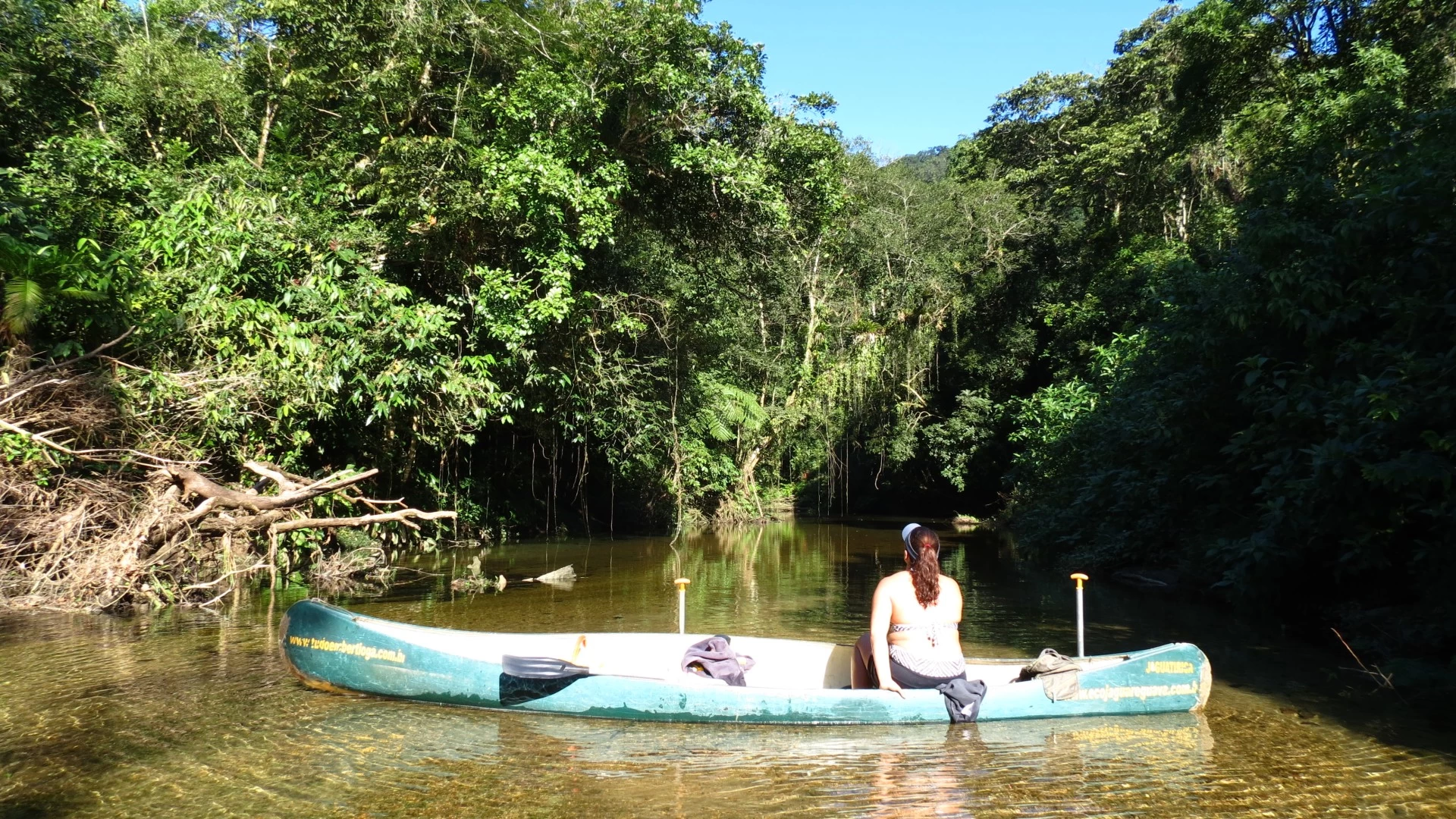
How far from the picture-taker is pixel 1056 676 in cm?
596

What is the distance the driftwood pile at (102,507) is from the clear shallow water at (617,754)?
0.77 m

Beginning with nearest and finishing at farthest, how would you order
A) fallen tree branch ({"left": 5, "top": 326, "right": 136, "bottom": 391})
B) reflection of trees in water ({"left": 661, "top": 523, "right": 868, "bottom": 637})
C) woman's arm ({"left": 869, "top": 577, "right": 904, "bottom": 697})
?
woman's arm ({"left": 869, "top": 577, "right": 904, "bottom": 697}), fallen tree branch ({"left": 5, "top": 326, "right": 136, "bottom": 391}), reflection of trees in water ({"left": 661, "top": 523, "right": 868, "bottom": 637})

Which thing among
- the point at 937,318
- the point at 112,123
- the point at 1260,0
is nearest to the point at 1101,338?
the point at 937,318

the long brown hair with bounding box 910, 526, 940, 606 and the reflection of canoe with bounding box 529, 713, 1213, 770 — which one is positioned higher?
the long brown hair with bounding box 910, 526, 940, 606

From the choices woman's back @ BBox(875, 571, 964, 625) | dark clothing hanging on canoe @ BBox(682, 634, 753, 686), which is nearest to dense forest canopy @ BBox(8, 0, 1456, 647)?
woman's back @ BBox(875, 571, 964, 625)

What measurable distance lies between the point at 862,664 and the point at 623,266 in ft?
35.2

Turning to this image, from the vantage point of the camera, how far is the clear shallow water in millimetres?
4559

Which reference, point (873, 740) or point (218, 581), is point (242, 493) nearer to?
point (218, 581)

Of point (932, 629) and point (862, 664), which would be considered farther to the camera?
point (862, 664)

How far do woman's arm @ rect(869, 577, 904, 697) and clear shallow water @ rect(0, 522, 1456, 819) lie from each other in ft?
1.09

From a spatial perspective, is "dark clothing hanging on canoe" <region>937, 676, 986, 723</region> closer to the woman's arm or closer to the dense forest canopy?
the woman's arm

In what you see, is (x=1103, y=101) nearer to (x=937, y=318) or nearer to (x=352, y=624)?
(x=937, y=318)

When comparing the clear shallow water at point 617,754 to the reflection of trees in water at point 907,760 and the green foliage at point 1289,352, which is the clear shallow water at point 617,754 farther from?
the green foliage at point 1289,352

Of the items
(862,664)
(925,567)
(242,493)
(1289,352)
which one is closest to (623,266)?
(242,493)
